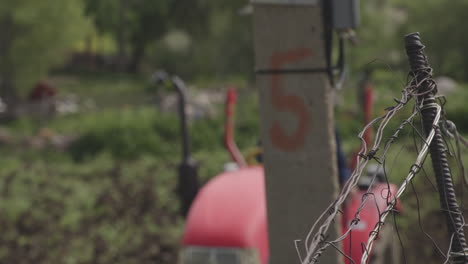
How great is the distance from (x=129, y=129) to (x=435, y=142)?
34.3ft

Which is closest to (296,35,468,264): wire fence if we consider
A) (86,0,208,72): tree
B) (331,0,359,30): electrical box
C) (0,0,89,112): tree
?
(331,0,359,30): electrical box

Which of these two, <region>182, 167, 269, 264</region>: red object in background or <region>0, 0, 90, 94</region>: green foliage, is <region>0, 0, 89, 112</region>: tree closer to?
<region>0, 0, 90, 94</region>: green foliage

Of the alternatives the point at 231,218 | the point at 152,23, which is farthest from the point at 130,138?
the point at 152,23

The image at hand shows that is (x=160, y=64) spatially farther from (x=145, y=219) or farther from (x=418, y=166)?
(x=418, y=166)

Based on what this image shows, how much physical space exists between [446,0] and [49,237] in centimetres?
2203

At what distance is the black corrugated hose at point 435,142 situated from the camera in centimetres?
126

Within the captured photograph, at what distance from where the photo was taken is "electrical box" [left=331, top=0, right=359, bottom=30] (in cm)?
240

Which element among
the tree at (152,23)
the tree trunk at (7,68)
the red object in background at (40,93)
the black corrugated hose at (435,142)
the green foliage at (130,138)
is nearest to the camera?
the black corrugated hose at (435,142)

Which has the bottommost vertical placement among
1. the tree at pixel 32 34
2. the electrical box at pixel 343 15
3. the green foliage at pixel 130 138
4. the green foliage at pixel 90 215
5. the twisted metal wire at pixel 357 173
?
the green foliage at pixel 90 215

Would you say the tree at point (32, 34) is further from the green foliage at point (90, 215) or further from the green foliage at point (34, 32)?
the green foliage at point (90, 215)

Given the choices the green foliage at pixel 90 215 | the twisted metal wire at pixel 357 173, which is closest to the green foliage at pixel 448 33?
the green foliage at pixel 90 215

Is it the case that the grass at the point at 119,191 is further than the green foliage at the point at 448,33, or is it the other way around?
the green foliage at the point at 448,33

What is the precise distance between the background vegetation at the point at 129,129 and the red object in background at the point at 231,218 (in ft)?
2.57

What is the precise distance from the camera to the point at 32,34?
17.9 m
